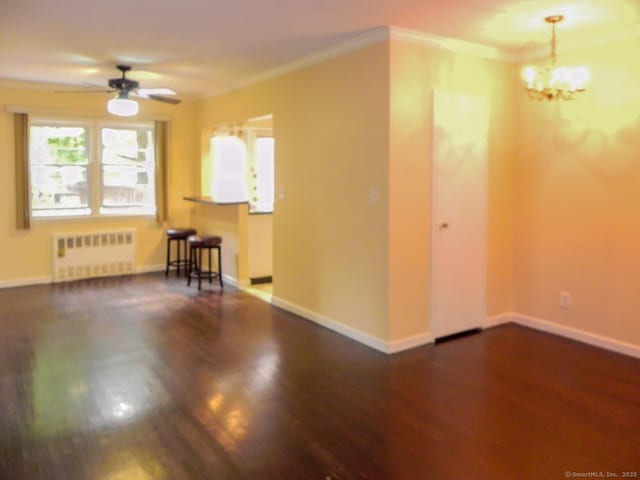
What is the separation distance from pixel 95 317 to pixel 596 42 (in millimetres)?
4929

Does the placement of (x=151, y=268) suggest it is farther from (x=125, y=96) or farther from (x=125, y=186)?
(x=125, y=96)

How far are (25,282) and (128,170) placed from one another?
190 cm

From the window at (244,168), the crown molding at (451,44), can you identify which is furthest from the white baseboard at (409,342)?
the window at (244,168)

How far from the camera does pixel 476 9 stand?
3.27m

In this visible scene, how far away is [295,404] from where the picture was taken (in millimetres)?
3133

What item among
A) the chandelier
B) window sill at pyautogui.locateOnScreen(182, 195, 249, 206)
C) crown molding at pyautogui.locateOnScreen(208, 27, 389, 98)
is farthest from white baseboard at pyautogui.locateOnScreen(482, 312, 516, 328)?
window sill at pyautogui.locateOnScreen(182, 195, 249, 206)

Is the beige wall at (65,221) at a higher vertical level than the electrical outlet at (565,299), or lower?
higher

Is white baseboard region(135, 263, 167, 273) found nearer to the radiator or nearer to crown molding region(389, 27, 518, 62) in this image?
the radiator

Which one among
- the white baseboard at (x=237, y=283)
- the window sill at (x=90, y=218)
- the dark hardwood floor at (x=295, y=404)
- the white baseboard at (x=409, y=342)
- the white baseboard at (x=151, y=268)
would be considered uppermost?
the window sill at (x=90, y=218)

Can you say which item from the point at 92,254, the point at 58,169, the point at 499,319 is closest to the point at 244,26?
the point at 499,319

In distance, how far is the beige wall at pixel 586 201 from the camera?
3.91 m

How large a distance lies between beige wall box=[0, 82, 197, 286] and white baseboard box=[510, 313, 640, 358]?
4.83 m

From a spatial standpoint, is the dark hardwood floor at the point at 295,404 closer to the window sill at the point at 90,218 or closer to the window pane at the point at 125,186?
the window sill at the point at 90,218

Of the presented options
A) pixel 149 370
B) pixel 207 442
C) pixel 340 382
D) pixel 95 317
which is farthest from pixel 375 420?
pixel 95 317
